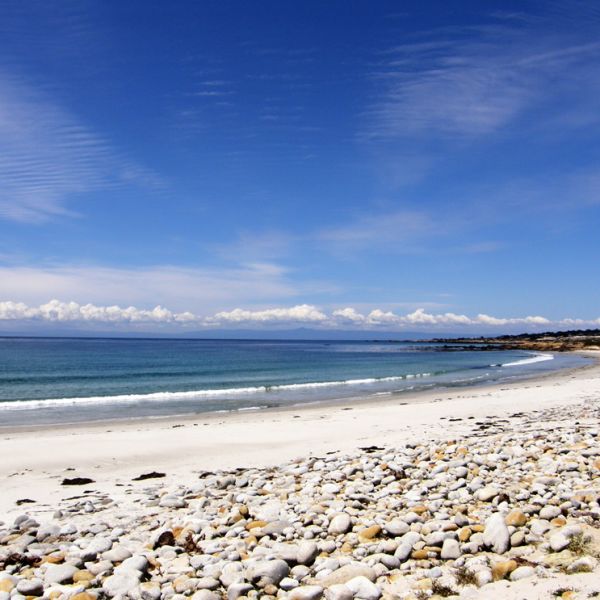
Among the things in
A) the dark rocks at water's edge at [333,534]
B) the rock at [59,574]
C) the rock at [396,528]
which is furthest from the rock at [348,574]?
the rock at [59,574]

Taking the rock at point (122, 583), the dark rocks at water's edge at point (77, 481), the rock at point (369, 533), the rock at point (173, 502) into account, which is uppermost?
the rock at point (369, 533)

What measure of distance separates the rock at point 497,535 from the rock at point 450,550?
41 cm

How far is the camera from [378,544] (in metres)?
6.25

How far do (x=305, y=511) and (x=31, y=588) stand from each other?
12.2ft

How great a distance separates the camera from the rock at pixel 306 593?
5086 mm

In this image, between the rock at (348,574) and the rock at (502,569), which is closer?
the rock at (502,569)

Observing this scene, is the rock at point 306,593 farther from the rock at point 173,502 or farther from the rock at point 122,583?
the rock at point 173,502

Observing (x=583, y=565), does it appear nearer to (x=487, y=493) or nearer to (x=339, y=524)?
(x=487, y=493)

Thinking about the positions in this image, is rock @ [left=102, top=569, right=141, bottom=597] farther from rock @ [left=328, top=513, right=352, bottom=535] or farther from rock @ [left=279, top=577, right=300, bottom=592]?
rock @ [left=328, top=513, right=352, bottom=535]

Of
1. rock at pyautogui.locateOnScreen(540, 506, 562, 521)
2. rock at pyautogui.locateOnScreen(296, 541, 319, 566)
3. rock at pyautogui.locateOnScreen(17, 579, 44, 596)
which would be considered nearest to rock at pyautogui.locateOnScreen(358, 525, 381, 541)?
rock at pyautogui.locateOnScreen(296, 541, 319, 566)

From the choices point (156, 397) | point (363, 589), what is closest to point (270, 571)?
point (363, 589)

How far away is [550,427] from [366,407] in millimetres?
12070

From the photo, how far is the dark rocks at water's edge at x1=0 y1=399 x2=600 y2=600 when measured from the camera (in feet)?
17.8

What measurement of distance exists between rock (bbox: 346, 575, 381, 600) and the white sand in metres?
6.95
